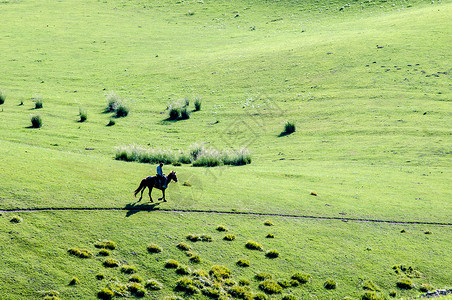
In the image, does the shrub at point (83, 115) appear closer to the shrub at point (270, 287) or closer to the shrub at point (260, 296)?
the shrub at point (270, 287)

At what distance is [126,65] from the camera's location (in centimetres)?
7088

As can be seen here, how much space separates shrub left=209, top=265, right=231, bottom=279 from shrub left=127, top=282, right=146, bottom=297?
123 inches

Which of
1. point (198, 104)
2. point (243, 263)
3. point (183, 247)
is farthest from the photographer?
point (198, 104)

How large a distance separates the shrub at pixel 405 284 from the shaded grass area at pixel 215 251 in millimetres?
266

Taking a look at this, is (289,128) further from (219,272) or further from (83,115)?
(219,272)

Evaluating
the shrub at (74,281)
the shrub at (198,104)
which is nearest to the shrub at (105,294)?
the shrub at (74,281)

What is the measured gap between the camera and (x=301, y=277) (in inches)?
747

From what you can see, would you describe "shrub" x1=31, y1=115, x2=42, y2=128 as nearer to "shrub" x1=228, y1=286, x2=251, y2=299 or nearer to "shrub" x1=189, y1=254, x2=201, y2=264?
"shrub" x1=189, y1=254, x2=201, y2=264

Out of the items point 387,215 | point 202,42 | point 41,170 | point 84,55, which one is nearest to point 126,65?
point 84,55

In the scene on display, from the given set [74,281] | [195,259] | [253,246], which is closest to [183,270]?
[195,259]

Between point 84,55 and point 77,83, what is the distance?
627 inches

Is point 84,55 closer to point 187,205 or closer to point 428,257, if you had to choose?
point 187,205

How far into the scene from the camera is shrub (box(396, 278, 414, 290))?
755 inches

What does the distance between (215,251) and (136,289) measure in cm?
462
